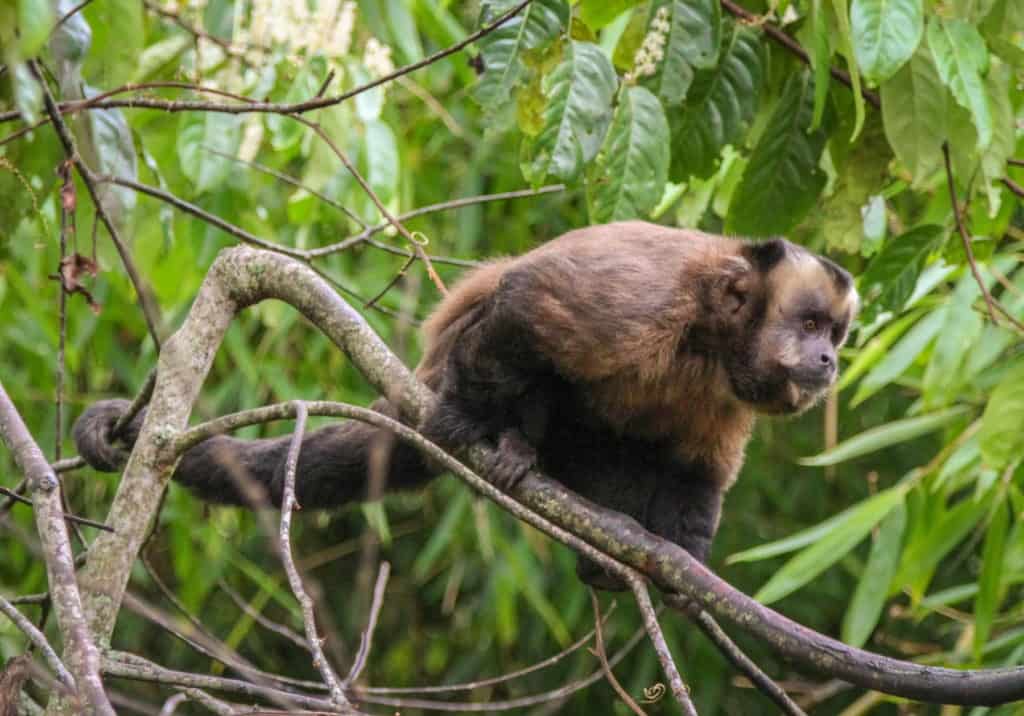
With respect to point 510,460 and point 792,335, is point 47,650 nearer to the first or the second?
point 510,460

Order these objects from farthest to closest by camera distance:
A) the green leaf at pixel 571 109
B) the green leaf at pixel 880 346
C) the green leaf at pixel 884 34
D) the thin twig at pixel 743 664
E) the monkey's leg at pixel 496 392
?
the green leaf at pixel 880 346 → the monkey's leg at pixel 496 392 → the green leaf at pixel 571 109 → the green leaf at pixel 884 34 → the thin twig at pixel 743 664

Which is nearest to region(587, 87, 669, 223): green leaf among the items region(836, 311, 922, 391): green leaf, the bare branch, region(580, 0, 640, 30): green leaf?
region(580, 0, 640, 30): green leaf

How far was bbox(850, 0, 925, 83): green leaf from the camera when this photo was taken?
8.24 feet

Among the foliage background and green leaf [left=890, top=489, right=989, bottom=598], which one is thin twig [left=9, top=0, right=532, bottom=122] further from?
green leaf [left=890, top=489, right=989, bottom=598]

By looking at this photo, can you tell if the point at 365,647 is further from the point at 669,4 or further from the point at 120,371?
the point at 120,371

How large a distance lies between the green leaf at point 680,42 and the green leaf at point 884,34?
16.3 inches

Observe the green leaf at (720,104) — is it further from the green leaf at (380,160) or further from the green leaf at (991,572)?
the green leaf at (991,572)

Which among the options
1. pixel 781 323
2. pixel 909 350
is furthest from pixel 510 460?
pixel 909 350

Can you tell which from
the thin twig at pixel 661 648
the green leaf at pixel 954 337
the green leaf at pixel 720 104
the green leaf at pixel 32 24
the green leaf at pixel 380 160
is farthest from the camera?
the green leaf at pixel 954 337

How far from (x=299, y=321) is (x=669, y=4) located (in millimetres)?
3386

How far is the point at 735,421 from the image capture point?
3428 mm

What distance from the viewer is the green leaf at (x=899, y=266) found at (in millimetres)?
3254

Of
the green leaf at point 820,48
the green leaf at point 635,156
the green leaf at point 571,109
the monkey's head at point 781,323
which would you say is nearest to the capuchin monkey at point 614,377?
the monkey's head at point 781,323

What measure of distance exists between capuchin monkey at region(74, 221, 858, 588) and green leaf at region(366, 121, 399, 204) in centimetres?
36
